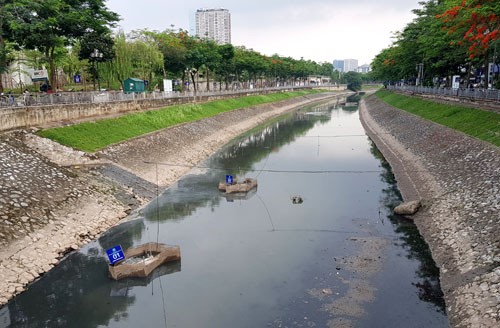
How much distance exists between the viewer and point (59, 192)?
2455 cm

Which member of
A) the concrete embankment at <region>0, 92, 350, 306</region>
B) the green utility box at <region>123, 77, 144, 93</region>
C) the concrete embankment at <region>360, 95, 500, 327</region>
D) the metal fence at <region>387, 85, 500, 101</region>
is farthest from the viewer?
the green utility box at <region>123, 77, 144, 93</region>

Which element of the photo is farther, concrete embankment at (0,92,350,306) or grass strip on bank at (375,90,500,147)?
grass strip on bank at (375,90,500,147)

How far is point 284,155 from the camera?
1900 inches

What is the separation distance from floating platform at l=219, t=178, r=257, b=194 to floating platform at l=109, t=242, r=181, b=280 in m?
11.1

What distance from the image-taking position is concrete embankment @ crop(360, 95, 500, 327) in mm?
14992

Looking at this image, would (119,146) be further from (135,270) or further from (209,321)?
(209,321)

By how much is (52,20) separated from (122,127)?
1131 cm

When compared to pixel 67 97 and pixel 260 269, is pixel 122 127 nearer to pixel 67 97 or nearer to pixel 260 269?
pixel 67 97

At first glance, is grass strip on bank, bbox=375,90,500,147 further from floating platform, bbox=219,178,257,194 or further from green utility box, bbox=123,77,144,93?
Result: green utility box, bbox=123,77,144,93

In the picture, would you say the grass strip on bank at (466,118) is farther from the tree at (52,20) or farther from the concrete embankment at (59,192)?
the tree at (52,20)

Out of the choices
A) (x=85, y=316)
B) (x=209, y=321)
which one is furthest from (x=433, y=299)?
(x=85, y=316)

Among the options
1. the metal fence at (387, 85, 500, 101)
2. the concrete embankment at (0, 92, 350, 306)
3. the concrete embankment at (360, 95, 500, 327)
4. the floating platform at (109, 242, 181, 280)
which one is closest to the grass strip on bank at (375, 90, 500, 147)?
the concrete embankment at (360, 95, 500, 327)

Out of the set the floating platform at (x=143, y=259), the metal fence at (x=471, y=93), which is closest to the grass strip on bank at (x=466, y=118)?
the metal fence at (x=471, y=93)

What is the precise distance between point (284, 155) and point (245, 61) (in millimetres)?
56399
